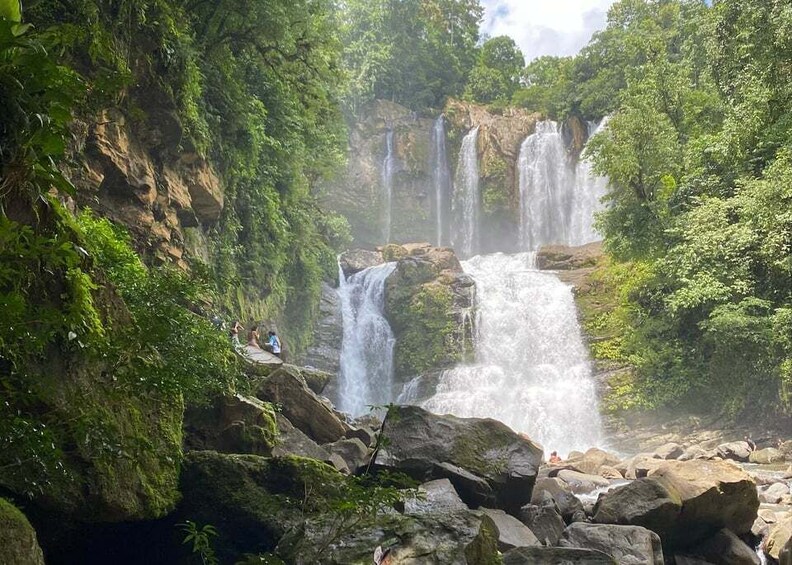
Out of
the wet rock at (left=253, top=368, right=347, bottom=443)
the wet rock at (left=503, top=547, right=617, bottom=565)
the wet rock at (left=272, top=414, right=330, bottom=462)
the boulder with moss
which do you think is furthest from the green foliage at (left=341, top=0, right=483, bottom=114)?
the wet rock at (left=503, top=547, right=617, bottom=565)

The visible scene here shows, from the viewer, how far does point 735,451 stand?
15.4m

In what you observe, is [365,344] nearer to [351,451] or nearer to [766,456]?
[766,456]

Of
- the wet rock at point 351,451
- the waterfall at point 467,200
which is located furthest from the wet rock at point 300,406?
the waterfall at point 467,200

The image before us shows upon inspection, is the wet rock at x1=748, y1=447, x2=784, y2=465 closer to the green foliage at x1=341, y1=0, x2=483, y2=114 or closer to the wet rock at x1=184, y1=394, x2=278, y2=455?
the wet rock at x1=184, y1=394, x2=278, y2=455

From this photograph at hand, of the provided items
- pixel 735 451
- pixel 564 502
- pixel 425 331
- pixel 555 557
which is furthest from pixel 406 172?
pixel 555 557

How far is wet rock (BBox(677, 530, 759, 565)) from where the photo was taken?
24.7 ft

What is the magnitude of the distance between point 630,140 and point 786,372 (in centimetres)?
829

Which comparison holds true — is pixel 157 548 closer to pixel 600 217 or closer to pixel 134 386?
pixel 134 386

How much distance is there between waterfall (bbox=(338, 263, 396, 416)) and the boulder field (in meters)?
13.9

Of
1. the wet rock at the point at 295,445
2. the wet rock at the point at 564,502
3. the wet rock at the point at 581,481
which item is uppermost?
the wet rock at the point at 295,445

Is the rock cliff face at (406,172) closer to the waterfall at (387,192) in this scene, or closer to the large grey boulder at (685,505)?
the waterfall at (387,192)

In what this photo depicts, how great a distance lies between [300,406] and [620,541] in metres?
4.92

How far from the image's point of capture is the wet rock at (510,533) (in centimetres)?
611

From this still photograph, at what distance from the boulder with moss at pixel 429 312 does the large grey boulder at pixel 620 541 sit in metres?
17.8
